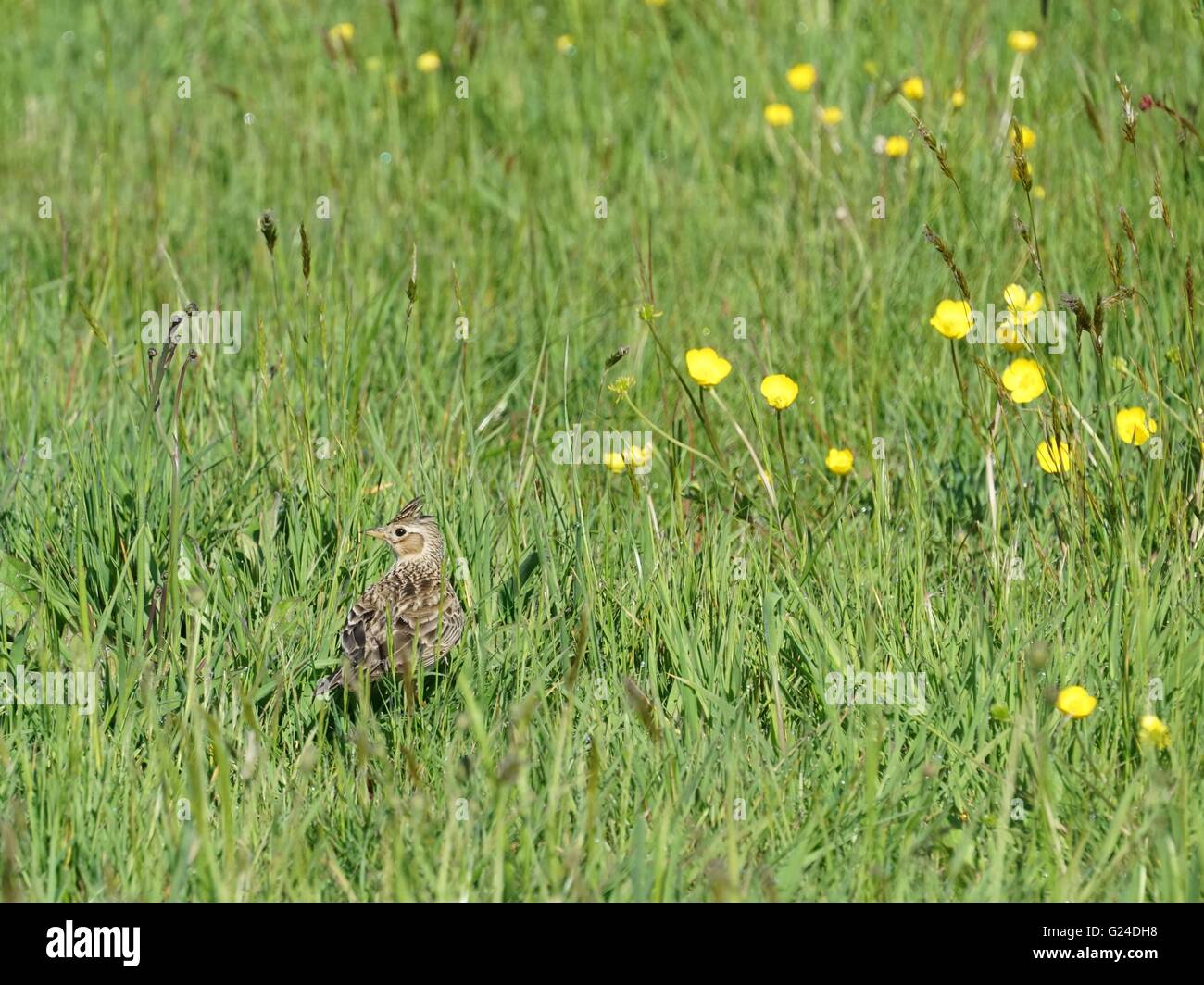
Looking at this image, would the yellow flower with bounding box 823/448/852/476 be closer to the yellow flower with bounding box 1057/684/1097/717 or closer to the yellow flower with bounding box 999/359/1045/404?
the yellow flower with bounding box 999/359/1045/404

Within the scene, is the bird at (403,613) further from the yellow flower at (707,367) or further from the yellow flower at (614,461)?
the yellow flower at (707,367)

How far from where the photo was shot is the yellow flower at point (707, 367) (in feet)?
11.9

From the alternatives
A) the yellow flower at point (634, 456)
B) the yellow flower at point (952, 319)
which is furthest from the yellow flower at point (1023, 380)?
the yellow flower at point (634, 456)

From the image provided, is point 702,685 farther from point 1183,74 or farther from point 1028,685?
point 1183,74

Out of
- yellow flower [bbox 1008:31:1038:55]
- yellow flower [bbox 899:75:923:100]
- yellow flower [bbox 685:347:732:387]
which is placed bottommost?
yellow flower [bbox 685:347:732:387]

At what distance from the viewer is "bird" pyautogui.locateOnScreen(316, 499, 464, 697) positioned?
3.15 metres

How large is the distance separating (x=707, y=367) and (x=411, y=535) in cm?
87

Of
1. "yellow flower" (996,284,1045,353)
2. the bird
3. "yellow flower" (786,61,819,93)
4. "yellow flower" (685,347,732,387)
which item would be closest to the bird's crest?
the bird

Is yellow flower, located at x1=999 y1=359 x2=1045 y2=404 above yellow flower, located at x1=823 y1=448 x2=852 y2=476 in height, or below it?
above

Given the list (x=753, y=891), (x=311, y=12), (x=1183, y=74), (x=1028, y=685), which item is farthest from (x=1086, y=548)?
(x=311, y=12)

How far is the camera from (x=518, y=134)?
619 centimetres

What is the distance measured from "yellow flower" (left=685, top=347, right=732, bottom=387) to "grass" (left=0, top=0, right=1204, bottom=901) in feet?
0.69

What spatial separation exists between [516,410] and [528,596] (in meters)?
1.22

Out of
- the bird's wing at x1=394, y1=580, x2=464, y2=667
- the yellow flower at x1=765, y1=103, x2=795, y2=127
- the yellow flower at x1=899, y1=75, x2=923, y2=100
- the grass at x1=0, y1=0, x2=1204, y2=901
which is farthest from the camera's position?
the yellow flower at x1=765, y1=103, x2=795, y2=127
